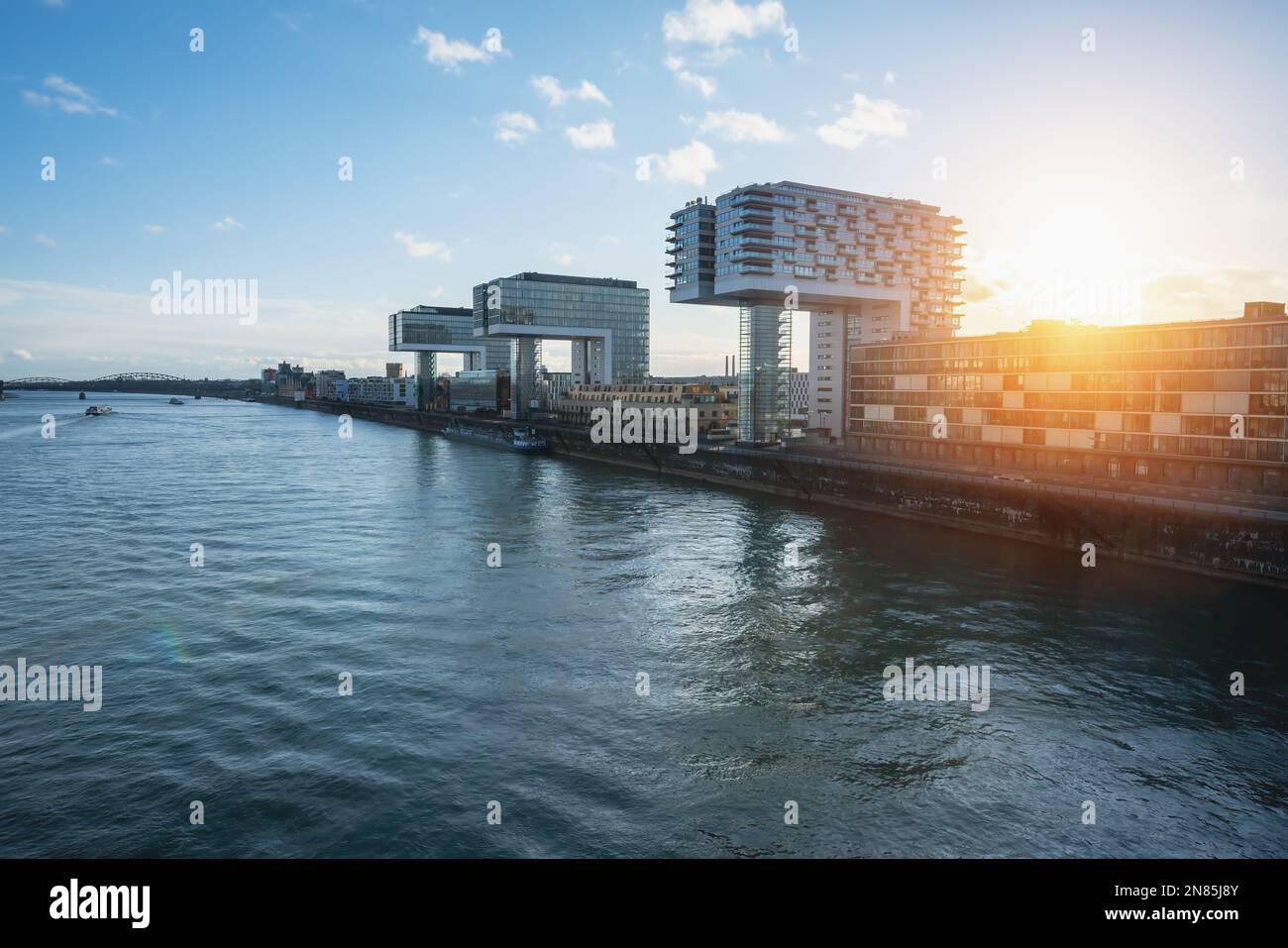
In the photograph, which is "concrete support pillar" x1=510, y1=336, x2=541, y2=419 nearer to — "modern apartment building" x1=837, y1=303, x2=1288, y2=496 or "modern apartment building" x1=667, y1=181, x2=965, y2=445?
"modern apartment building" x1=667, y1=181, x2=965, y2=445

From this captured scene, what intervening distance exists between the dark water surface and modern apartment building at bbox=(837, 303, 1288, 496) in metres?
18.1

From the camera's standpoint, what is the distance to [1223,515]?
38250 mm

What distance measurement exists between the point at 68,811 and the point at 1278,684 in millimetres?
32037

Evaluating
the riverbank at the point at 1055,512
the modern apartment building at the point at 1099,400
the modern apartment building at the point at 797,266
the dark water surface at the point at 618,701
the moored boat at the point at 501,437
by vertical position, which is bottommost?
the dark water surface at the point at 618,701

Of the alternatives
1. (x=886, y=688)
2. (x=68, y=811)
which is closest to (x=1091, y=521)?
(x=886, y=688)

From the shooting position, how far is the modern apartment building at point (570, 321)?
485 feet

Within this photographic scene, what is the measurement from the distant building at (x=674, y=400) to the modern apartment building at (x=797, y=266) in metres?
23.1

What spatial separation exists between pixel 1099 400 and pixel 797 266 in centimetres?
3947

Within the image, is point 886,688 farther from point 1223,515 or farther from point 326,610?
point 1223,515

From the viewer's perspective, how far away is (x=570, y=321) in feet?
501

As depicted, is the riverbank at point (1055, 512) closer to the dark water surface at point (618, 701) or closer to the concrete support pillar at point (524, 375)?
the dark water surface at point (618, 701)

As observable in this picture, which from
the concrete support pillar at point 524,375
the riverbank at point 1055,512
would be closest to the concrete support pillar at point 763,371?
the riverbank at point 1055,512

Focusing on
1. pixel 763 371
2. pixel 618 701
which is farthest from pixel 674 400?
pixel 618 701

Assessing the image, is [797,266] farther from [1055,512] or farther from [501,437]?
[501,437]
